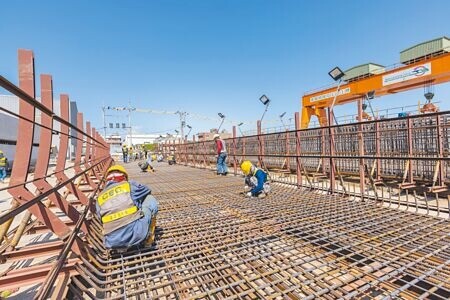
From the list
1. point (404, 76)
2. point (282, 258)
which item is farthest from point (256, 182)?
point (404, 76)

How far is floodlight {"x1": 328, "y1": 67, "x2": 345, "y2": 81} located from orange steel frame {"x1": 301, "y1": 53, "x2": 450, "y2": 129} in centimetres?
430

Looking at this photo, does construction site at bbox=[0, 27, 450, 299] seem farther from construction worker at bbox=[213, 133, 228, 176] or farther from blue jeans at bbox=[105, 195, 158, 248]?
construction worker at bbox=[213, 133, 228, 176]

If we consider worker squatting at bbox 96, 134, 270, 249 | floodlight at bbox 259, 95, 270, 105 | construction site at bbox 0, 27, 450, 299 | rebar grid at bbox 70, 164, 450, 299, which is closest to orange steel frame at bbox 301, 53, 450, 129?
floodlight at bbox 259, 95, 270, 105

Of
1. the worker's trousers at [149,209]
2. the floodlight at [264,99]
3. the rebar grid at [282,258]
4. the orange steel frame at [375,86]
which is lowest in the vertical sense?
the rebar grid at [282,258]

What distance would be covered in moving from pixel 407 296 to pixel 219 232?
2.09 m

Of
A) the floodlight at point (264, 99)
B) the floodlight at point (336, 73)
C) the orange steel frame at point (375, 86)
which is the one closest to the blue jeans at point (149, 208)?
the floodlight at point (336, 73)

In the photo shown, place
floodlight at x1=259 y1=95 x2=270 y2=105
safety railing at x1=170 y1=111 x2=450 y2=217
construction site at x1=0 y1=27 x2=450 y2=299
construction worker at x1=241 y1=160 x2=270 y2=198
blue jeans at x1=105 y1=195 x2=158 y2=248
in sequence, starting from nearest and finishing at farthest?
construction site at x1=0 y1=27 x2=450 y2=299 < blue jeans at x1=105 y1=195 x2=158 y2=248 < safety railing at x1=170 y1=111 x2=450 y2=217 < construction worker at x1=241 y1=160 x2=270 y2=198 < floodlight at x1=259 y1=95 x2=270 y2=105

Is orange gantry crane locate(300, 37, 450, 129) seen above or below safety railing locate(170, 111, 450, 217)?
above

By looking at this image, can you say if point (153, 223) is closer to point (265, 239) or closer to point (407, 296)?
point (265, 239)

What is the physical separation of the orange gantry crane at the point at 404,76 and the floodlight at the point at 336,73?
648 mm

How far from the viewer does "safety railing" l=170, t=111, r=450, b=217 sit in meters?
5.59

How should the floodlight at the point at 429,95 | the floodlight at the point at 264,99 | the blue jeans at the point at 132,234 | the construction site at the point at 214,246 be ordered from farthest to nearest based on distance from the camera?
the floodlight at the point at 429,95
the floodlight at the point at 264,99
the blue jeans at the point at 132,234
the construction site at the point at 214,246

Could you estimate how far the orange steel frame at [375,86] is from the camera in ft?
33.5

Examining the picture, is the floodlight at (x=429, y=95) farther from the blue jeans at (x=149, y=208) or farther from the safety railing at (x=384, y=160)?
the blue jeans at (x=149, y=208)
